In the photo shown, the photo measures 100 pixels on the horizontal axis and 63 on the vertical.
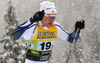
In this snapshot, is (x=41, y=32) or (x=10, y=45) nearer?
(x=41, y=32)

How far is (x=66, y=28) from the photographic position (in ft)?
309

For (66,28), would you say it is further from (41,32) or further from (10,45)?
(41,32)

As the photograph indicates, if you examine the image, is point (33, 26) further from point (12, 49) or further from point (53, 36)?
point (12, 49)

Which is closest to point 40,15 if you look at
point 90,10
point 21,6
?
point 90,10

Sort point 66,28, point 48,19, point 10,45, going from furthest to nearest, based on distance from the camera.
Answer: point 66,28
point 10,45
point 48,19

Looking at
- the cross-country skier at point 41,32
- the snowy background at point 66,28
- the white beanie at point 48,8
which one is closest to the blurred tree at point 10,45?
the snowy background at point 66,28

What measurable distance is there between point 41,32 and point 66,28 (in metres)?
91.0

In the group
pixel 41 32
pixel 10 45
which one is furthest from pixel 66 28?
pixel 41 32

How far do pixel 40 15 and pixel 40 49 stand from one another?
2.95 feet

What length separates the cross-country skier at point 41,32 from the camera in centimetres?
362

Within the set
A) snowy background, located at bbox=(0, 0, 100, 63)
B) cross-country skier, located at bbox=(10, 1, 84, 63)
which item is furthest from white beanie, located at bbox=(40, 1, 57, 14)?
snowy background, located at bbox=(0, 0, 100, 63)

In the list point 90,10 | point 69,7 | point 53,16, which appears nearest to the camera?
point 53,16

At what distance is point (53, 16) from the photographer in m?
3.66

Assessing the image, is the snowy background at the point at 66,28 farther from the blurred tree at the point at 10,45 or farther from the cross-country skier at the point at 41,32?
the cross-country skier at the point at 41,32
